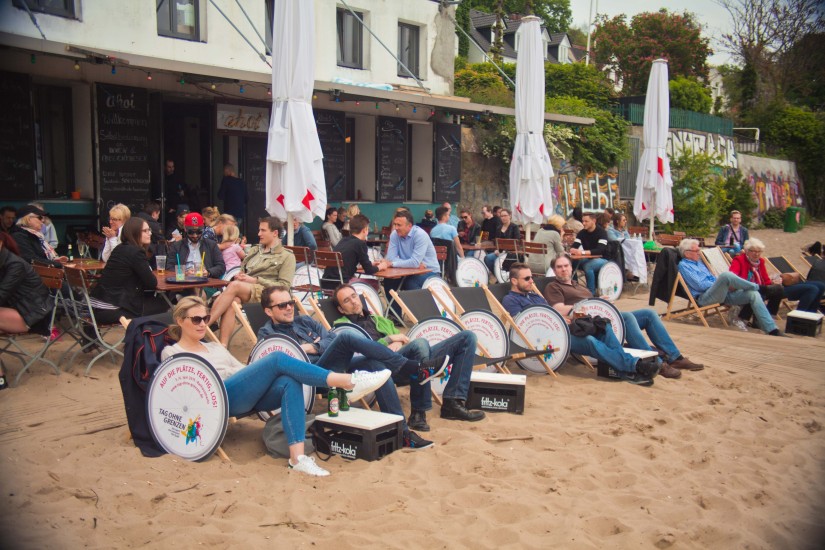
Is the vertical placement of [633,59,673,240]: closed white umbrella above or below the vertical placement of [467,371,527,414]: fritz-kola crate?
above

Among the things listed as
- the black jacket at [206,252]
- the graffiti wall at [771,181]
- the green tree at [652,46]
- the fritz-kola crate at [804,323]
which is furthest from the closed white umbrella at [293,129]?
the green tree at [652,46]

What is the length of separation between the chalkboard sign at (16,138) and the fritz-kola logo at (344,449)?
331 inches

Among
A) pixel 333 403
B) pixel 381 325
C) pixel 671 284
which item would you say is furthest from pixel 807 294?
pixel 333 403

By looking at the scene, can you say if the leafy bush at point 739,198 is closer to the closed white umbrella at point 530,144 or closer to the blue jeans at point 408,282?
the closed white umbrella at point 530,144

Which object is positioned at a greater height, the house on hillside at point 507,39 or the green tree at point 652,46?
the house on hillside at point 507,39

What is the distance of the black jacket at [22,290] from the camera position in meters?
5.92

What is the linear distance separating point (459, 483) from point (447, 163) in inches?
569

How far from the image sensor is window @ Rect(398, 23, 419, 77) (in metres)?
18.0

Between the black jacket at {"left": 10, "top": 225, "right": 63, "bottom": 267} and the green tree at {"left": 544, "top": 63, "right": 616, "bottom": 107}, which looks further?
the green tree at {"left": 544, "top": 63, "right": 616, "bottom": 107}

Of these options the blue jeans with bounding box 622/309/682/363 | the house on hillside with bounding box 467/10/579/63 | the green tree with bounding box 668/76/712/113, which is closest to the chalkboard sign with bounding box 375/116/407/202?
the blue jeans with bounding box 622/309/682/363

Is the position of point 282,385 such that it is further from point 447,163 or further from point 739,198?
point 739,198

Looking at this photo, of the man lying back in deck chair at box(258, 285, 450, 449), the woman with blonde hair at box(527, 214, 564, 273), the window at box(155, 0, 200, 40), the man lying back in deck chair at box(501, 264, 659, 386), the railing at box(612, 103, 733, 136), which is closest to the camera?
the man lying back in deck chair at box(258, 285, 450, 449)

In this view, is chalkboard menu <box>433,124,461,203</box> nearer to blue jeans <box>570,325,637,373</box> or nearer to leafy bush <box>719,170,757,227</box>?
blue jeans <box>570,325,637,373</box>

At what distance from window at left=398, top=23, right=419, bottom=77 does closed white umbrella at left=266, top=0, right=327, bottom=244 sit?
10.0 metres
